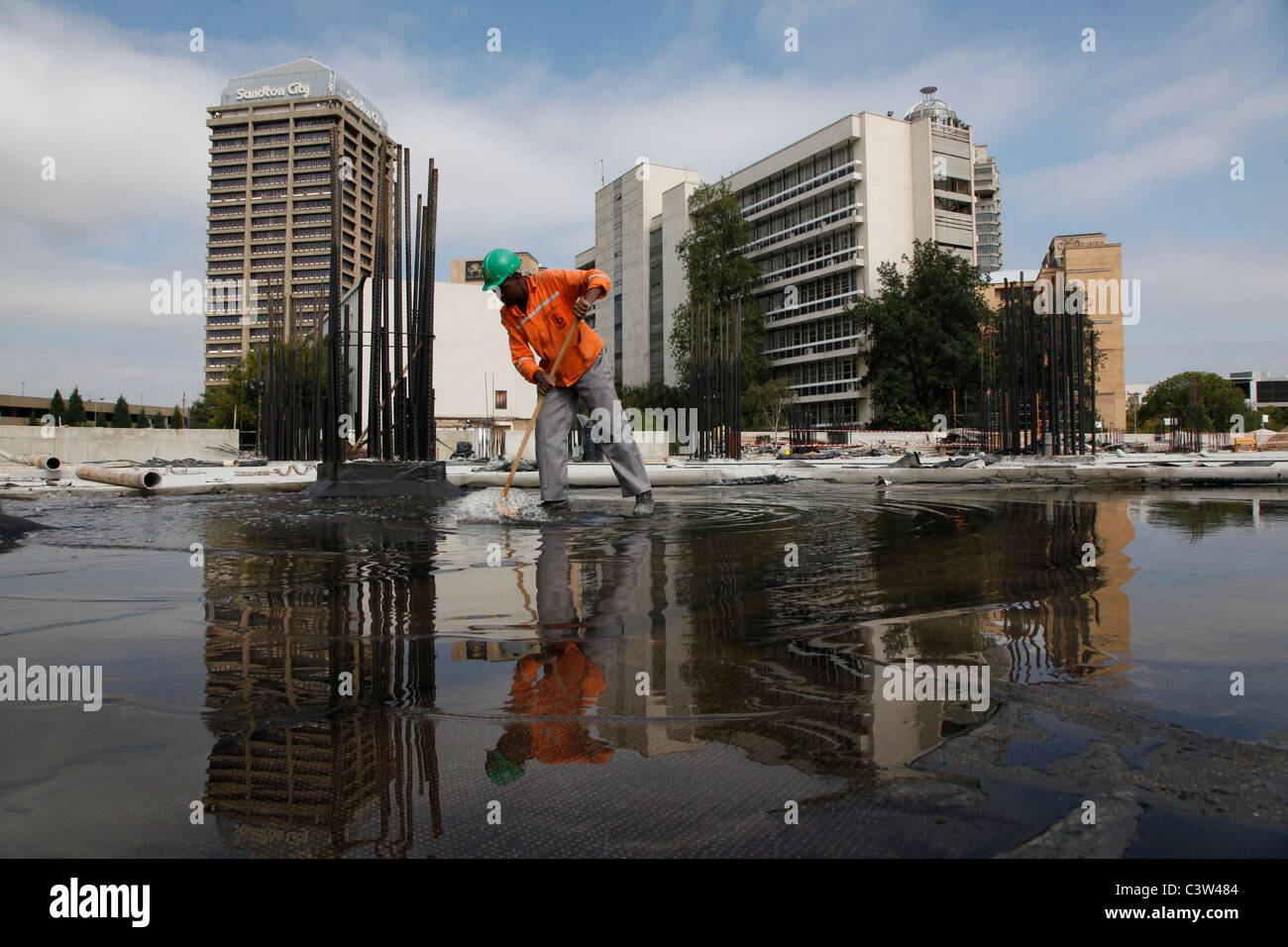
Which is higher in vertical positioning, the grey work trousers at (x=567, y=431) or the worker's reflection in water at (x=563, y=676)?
the grey work trousers at (x=567, y=431)

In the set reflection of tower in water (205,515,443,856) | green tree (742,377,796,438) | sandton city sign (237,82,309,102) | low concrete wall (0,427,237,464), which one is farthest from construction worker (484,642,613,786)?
sandton city sign (237,82,309,102)

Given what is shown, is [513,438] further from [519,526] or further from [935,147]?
[935,147]

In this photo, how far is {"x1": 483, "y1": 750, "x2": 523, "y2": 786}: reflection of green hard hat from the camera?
4.65ft

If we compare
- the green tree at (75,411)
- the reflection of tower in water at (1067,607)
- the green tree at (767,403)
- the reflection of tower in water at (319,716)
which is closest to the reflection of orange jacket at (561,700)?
the reflection of tower in water at (319,716)

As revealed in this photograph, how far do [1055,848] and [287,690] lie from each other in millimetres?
1692

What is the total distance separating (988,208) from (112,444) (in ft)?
401

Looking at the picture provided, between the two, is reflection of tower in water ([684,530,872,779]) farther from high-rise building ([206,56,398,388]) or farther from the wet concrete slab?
high-rise building ([206,56,398,388])

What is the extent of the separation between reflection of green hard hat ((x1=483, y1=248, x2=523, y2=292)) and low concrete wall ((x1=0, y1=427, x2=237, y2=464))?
2419 cm

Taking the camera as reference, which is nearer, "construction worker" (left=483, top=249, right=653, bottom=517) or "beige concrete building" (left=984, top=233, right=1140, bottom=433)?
"construction worker" (left=483, top=249, right=653, bottom=517)

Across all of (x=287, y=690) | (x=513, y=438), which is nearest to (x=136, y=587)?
(x=287, y=690)

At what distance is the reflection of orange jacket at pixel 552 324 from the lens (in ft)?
20.1

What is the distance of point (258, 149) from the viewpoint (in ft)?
370

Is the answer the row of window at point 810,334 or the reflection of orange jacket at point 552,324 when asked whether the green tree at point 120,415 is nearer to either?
the row of window at point 810,334

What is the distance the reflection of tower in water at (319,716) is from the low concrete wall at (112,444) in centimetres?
2649
